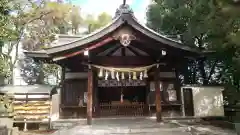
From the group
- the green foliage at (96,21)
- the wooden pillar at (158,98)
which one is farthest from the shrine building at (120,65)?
the green foliage at (96,21)

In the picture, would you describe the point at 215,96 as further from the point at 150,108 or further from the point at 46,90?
the point at 46,90

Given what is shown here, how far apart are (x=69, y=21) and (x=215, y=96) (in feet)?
86.9

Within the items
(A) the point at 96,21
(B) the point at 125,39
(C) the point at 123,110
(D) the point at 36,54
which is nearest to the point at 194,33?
(B) the point at 125,39

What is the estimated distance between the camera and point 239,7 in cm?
314

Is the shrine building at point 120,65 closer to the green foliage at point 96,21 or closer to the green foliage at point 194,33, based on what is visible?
the green foliage at point 194,33

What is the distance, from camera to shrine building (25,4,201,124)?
35.2 feet

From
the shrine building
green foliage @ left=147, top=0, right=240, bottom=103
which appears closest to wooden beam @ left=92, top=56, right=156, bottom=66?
the shrine building

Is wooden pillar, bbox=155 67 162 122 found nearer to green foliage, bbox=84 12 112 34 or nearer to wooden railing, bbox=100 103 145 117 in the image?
wooden railing, bbox=100 103 145 117

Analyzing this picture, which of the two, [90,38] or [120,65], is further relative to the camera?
[120,65]

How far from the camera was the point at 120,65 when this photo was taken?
1236cm

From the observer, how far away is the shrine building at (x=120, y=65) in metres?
10.7

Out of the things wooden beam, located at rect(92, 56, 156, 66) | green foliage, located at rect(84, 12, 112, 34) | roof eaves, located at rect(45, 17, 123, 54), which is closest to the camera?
roof eaves, located at rect(45, 17, 123, 54)

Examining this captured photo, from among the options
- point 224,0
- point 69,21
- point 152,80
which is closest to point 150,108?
point 152,80

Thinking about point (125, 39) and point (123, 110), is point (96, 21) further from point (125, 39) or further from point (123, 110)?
point (125, 39)
